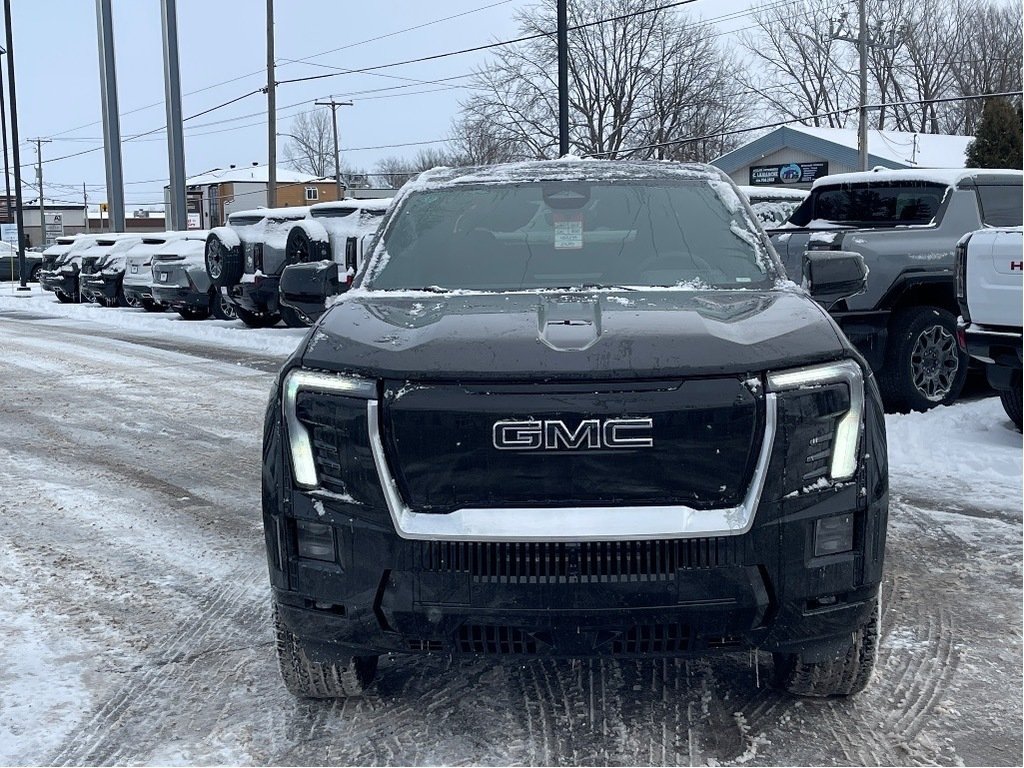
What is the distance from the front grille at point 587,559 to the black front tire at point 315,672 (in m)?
0.64

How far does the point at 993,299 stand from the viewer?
6867mm

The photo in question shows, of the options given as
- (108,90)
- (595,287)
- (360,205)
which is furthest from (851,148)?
(595,287)

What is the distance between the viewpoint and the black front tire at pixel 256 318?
17.9 metres

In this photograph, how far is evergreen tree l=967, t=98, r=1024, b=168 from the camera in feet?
110

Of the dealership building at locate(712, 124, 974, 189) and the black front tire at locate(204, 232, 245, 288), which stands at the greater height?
the dealership building at locate(712, 124, 974, 189)

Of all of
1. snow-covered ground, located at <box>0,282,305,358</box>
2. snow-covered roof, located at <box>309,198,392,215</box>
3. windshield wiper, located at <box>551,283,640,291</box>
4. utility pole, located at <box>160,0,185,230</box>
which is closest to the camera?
windshield wiper, located at <box>551,283,640,291</box>

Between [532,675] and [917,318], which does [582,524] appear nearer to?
[532,675]

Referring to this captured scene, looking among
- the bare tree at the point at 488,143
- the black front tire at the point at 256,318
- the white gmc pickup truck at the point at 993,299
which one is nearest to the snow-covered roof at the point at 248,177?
the bare tree at the point at 488,143

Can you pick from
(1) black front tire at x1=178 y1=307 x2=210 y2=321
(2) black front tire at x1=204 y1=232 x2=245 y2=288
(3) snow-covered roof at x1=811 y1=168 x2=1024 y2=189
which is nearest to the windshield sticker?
(3) snow-covered roof at x1=811 y1=168 x2=1024 y2=189

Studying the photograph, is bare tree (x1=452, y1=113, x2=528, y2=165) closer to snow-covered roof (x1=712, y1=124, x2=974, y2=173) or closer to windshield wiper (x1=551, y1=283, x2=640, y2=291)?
snow-covered roof (x1=712, y1=124, x2=974, y2=173)

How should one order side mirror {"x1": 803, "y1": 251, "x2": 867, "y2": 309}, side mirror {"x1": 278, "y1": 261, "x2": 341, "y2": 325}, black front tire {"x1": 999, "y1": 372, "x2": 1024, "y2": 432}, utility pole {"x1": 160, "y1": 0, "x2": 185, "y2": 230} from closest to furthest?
side mirror {"x1": 803, "y1": 251, "x2": 867, "y2": 309}, side mirror {"x1": 278, "y1": 261, "x2": 341, "y2": 325}, black front tire {"x1": 999, "y1": 372, "x2": 1024, "y2": 432}, utility pole {"x1": 160, "y1": 0, "x2": 185, "y2": 230}

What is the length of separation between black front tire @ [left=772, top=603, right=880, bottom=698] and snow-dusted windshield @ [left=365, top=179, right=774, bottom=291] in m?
1.29

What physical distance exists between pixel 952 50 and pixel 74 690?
63779mm

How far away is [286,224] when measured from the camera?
1650cm
